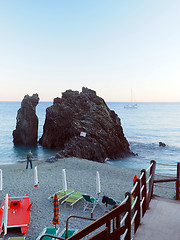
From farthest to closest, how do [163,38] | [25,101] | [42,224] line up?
[25,101], [163,38], [42,224]

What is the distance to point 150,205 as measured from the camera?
217 inches

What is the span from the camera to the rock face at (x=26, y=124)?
4416 cm

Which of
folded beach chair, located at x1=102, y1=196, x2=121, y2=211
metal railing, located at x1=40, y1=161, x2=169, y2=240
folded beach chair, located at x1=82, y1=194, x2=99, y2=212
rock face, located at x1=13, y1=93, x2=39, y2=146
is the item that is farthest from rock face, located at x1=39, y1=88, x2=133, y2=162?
metal railing, located at x1=40, y1=161, x2=169, y2=240

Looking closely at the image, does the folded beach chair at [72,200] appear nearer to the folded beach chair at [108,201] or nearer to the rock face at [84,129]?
the folded beach chair at [108,201]

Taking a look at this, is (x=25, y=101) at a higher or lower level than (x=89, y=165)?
higher

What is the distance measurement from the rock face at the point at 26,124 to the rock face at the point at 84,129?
2974 millimetres

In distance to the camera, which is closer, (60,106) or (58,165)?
(58,165)

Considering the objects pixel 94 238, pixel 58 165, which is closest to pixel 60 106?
pixel 58 165

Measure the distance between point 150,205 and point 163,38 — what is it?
3291 centimetres

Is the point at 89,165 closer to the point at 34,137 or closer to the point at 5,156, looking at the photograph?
the point at 5,156

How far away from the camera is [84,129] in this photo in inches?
1300

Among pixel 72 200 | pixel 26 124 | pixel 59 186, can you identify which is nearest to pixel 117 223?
pixel 72 200

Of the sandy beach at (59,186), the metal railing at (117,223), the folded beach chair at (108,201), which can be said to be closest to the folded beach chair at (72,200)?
the sandy beach at (59,186)

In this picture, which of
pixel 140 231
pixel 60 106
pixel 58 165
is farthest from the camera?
pixel 60 106
